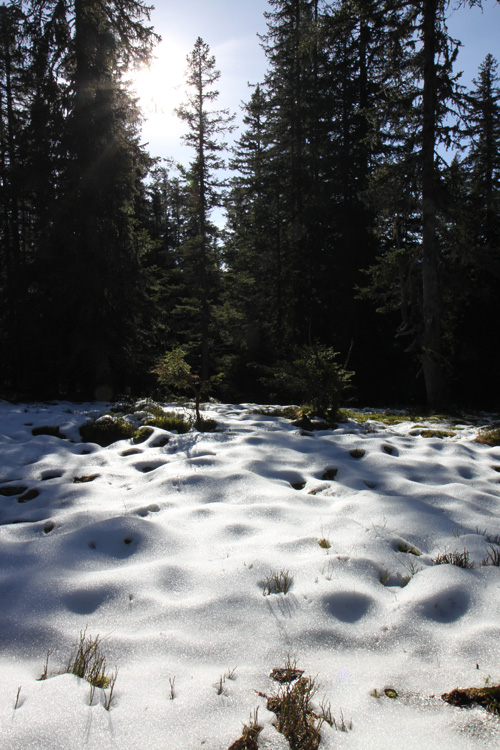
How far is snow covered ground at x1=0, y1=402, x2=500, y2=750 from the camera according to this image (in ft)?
5.53

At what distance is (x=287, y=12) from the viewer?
1825cm

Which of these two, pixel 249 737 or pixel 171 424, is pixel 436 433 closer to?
pixel 171 424

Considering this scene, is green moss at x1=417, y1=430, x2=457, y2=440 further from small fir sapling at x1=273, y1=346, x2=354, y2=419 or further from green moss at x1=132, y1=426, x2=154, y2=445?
green moss at x1=132, y1=426, x2=154, y2=445

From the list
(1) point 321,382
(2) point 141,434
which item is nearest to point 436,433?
(1) point 321,382

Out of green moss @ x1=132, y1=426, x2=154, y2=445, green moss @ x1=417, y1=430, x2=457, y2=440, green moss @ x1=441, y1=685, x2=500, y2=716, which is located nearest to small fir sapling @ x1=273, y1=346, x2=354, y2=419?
green moss @ x1=417, y1=430, x2=457, y2=440

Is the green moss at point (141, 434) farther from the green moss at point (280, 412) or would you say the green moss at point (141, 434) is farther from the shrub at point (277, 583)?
the shrub at point (277, 583)

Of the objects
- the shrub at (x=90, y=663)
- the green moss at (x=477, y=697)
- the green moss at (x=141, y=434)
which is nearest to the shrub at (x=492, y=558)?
the green moss at (x=477, y=697)

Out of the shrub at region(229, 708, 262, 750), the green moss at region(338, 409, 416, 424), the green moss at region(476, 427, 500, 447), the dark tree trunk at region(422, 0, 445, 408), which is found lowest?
the green moss at region(338, 409, 416, 424)

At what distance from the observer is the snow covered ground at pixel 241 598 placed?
5.53 feet

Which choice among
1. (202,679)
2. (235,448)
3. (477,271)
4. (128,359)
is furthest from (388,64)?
(202,679)

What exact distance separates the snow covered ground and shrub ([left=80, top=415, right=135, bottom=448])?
4.94ft

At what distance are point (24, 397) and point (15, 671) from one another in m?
10.3

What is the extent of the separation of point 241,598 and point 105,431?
492cm

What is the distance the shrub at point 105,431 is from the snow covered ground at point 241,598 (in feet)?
4.94
